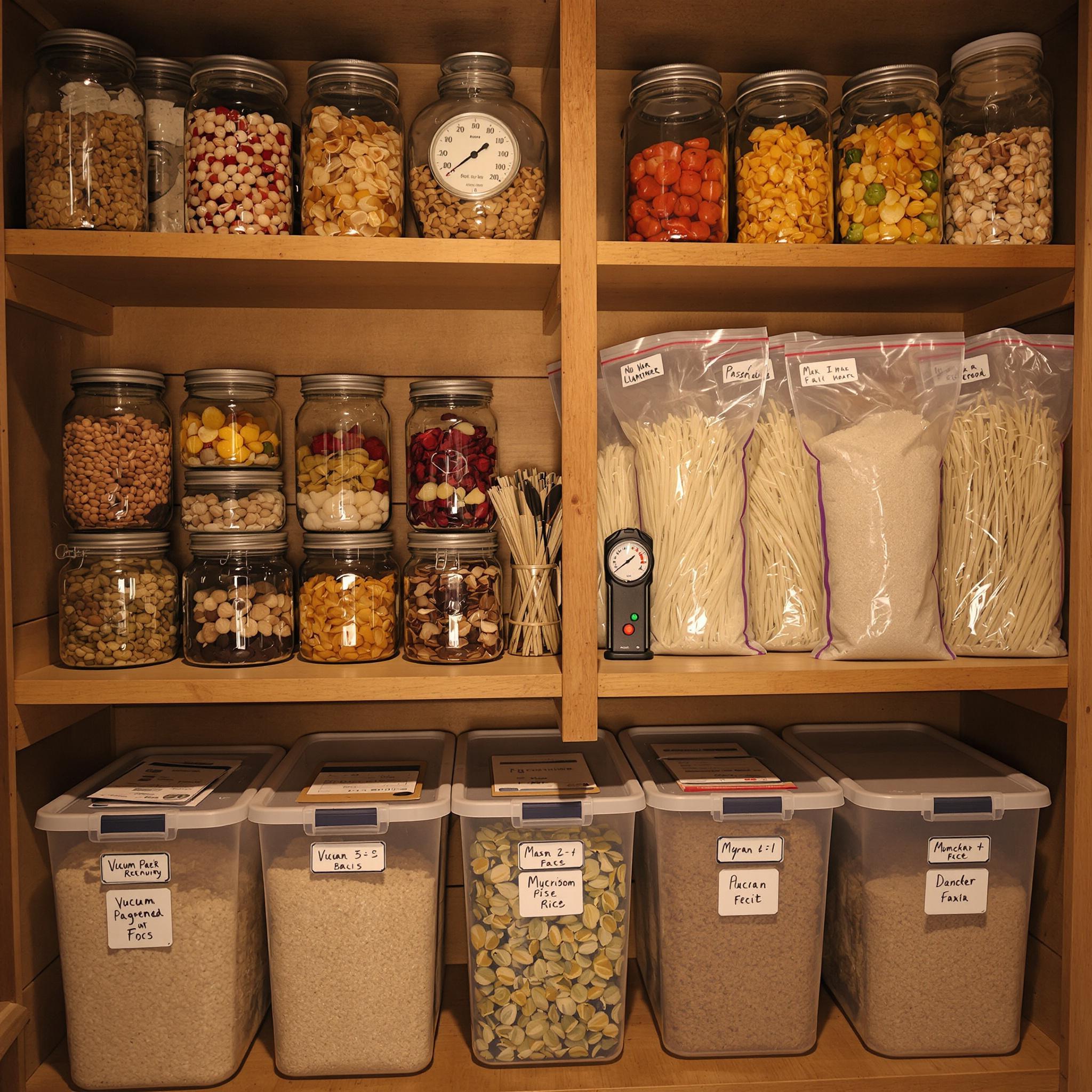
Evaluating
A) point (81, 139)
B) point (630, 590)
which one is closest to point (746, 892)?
point (630, 590)

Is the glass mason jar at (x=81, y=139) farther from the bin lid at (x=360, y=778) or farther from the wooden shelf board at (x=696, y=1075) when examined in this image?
the wooden shelf board at (x=696, y=1075)

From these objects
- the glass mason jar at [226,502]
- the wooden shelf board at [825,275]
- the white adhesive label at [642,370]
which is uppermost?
the wooden shelf board at [825,275]

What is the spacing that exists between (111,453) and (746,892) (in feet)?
3.64

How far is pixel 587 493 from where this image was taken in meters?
1.14

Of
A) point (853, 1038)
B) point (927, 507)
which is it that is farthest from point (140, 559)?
point (853, 1038)

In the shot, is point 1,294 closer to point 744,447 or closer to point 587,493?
point 587,493

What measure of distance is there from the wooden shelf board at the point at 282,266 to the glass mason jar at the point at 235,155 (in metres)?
0.06

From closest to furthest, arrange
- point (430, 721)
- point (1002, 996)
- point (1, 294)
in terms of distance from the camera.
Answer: point (1, 294)
point (1002, 996)
point (430, 721)

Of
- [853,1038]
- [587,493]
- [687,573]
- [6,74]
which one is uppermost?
[6,74]

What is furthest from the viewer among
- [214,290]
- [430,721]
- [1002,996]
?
[430,721]

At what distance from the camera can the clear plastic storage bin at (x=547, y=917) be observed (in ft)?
3.91

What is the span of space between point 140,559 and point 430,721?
0.57 meters

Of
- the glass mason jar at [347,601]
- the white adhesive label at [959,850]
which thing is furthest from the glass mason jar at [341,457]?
the white adhesive label at [959,850]

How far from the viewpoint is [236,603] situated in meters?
1.25
